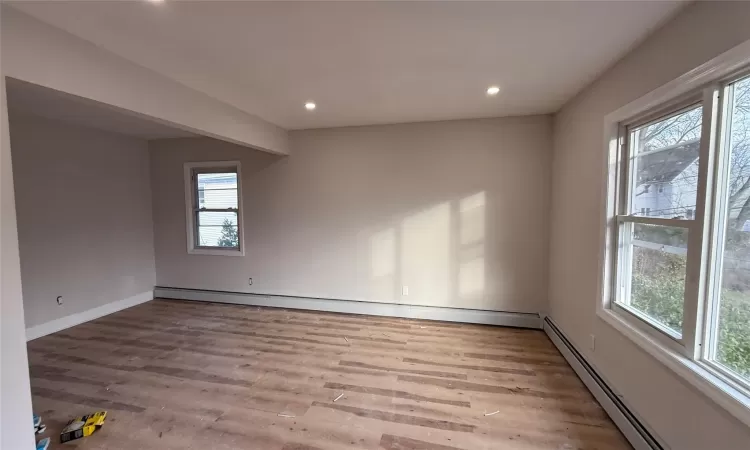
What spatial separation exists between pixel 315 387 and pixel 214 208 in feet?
11.6

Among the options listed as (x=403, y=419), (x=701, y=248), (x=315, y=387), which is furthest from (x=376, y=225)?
(x=701, y=248)

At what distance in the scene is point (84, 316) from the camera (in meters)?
4.10

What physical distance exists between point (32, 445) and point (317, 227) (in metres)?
3.18

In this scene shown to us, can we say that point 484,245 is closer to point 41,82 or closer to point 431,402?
point 431,402

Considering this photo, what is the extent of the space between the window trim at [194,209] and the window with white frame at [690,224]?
14.9 ft

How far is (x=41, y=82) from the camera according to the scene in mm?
1756

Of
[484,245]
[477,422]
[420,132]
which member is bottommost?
[477,422]

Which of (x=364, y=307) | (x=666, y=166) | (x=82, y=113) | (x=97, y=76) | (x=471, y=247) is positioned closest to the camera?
(x=666, y=166)

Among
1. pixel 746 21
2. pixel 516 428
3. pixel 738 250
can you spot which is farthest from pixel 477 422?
pixel 746 21

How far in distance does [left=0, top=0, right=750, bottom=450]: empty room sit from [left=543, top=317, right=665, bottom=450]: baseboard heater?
0.02m

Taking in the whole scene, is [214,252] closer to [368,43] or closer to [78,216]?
[78,216]

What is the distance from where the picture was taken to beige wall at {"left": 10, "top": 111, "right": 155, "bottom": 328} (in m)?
3.58

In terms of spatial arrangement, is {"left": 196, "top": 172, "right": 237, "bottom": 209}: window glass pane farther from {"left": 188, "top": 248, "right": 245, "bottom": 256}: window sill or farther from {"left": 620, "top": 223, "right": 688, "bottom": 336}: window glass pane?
{"left": 620, "top": 223, "right": 688, "bottom": 336}: window glass pane

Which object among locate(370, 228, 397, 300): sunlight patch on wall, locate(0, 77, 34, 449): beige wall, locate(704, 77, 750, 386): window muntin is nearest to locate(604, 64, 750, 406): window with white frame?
locate(704, 77, 750, 386): window muntin
